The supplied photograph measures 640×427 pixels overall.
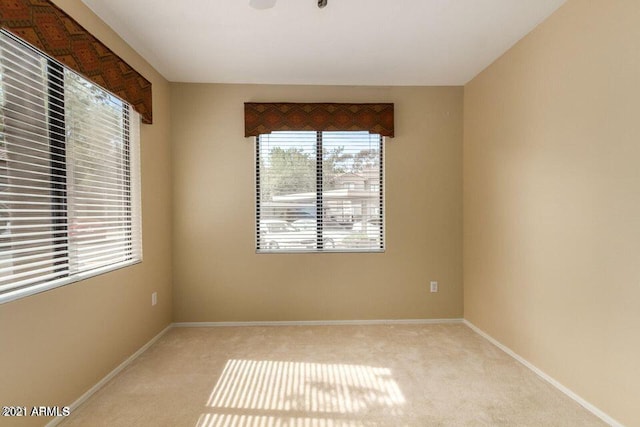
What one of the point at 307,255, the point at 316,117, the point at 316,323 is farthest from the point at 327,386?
the point at 316,117

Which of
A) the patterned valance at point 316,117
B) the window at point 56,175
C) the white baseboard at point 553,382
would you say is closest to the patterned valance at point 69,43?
the window at point 56,175

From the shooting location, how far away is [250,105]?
11.2 ft

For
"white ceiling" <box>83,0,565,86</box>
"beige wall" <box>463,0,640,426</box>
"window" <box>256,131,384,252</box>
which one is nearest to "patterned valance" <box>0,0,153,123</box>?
"white ceiling" <box>83,0,565,86</box>

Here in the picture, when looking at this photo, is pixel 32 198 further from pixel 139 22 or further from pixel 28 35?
pixel 139 22

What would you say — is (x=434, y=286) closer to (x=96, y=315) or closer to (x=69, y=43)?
(x=96, y=315)

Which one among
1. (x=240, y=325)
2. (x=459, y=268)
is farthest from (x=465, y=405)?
(x=240, y=325)

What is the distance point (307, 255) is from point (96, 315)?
1957mm

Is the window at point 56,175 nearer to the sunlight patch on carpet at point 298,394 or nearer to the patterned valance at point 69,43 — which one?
the patterned valance at point 69,43

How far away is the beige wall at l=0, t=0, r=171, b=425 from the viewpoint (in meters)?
1.66

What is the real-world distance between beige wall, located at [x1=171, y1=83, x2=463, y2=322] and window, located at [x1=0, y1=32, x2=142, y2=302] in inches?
31.8

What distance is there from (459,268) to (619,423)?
6.13 ft

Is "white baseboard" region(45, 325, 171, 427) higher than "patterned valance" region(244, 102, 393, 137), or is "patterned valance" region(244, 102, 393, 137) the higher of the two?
"patterned valance" region(244, 102, 393, 137)

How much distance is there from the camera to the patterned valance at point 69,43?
62.4 inches

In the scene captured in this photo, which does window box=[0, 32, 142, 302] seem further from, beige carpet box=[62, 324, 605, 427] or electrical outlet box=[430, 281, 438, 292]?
electrical outlet box=[430, 281, 438, 292]
